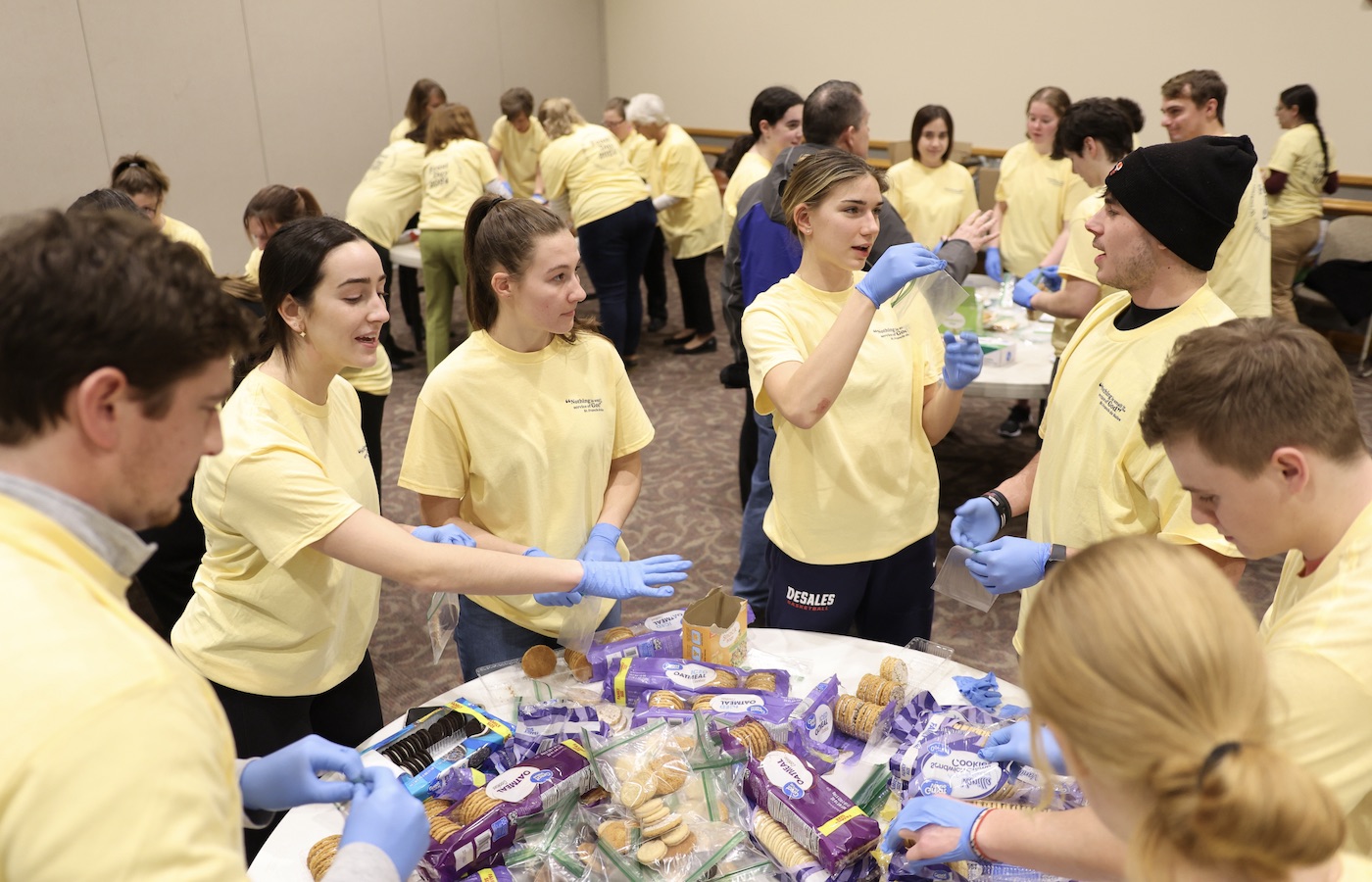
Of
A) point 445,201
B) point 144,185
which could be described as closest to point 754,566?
point 144,185

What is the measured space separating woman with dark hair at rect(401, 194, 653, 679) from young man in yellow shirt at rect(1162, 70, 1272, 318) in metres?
2.78

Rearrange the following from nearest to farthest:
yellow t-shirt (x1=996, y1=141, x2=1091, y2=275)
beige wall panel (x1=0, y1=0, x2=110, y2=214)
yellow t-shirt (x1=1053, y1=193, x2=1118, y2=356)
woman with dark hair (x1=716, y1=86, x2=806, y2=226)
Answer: yellow t-shirt (x1=1053, y1=193, x2=1118, y2=356)
woman with dark hair (x1=716, y1=86, x2=806, y2=226)
yellow t-shirt (x1=996, y1=141, x2=1091, y2=275)
beige wall panel (x1=0, y1=0, x2=110, y2=214)

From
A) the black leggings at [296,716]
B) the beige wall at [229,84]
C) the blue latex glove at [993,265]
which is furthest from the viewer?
the beige wall at [229,84]

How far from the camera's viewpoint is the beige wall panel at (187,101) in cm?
656

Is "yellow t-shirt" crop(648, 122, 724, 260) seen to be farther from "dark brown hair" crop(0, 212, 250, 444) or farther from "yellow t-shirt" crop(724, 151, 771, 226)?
"dark brown hair" crop(0, 212, 250, 444)

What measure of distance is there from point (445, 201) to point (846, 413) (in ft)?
13.3

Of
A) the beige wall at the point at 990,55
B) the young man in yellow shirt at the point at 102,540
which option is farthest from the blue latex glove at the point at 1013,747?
the beige wall at the point at 990,55

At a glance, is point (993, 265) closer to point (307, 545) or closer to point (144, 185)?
point (144, 185)

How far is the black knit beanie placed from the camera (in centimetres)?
185

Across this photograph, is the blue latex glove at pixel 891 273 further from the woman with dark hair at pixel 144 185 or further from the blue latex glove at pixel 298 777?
the woman with dark hair at pixel 144 185

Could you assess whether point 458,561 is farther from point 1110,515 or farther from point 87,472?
point 1110,515

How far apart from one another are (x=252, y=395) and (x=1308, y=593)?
1.66 m

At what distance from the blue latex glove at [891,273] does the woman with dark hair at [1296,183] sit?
15.5ft

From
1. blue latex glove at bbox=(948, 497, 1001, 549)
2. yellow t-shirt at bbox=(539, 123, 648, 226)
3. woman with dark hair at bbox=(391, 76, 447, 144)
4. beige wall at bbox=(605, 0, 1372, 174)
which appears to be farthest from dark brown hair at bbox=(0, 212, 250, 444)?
beige wall at bbox=(605, 0, 1372, 174)
